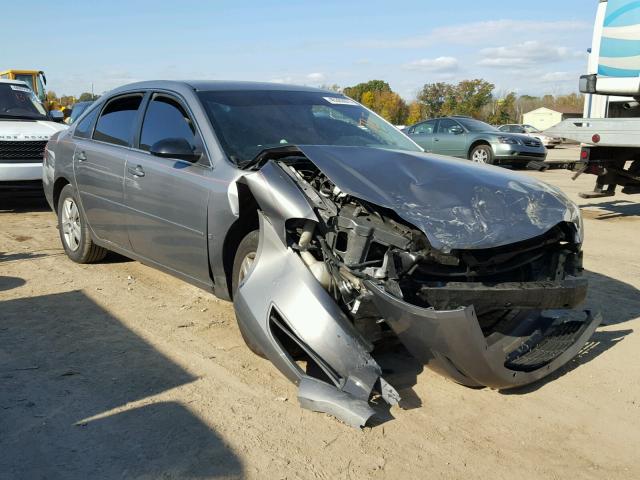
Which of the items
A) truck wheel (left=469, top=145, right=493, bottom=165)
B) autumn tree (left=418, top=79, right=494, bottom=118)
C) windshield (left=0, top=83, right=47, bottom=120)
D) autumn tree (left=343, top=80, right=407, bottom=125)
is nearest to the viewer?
windshield (left=0, top=83, right=47, bottom=120)

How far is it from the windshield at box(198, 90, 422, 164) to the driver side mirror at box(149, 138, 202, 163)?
22cm

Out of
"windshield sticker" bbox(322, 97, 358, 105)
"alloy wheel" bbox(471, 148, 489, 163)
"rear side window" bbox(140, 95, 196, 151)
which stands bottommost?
"alloy wheel" bbox(471, 148, 489, 163)

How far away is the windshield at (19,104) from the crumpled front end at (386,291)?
8.30 meters

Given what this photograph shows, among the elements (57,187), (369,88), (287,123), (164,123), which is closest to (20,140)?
(57,187)

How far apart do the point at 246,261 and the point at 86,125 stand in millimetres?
2978

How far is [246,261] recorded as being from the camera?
4.01 metres

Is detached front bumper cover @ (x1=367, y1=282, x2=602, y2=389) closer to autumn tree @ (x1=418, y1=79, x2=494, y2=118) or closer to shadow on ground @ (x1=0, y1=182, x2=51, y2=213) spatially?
shadow on ground @ (x1=0, y1=182, x2=51, y2=213)

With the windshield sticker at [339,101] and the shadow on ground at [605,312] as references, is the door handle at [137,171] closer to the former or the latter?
the windshield sticker at [339,101]

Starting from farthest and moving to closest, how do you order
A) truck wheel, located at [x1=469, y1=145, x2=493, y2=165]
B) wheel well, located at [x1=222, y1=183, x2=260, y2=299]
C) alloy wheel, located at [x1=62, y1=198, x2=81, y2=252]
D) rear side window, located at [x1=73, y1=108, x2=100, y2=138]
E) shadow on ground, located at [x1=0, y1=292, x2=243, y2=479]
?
truck wheel, located at [x1=469, y1=145, x2=493, y2=165]
alloy wheel, located at [x1=62, y1=198, x2=81, y2=252]
rear side window, located at [x1=73, y1=108, x2=100, y2=138]
wheel well, located at [x1=222, y1=183, x2=260, y2=299]
shadow on ground, located at [x1=0, y1=292, x2=243, y2=479]

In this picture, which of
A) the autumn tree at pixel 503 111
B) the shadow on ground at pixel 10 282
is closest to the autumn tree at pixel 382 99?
the autumn tree at pixel 503 111

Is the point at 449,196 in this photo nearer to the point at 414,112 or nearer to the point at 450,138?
the point at 450,138

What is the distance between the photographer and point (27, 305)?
16.6 feet

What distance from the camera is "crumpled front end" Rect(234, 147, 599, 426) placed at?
3184mm

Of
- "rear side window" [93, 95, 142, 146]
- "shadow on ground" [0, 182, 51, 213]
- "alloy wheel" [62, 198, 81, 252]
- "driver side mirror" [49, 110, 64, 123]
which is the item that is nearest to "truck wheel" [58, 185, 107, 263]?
"alloy wheel" [62, 198, 81, 252]
